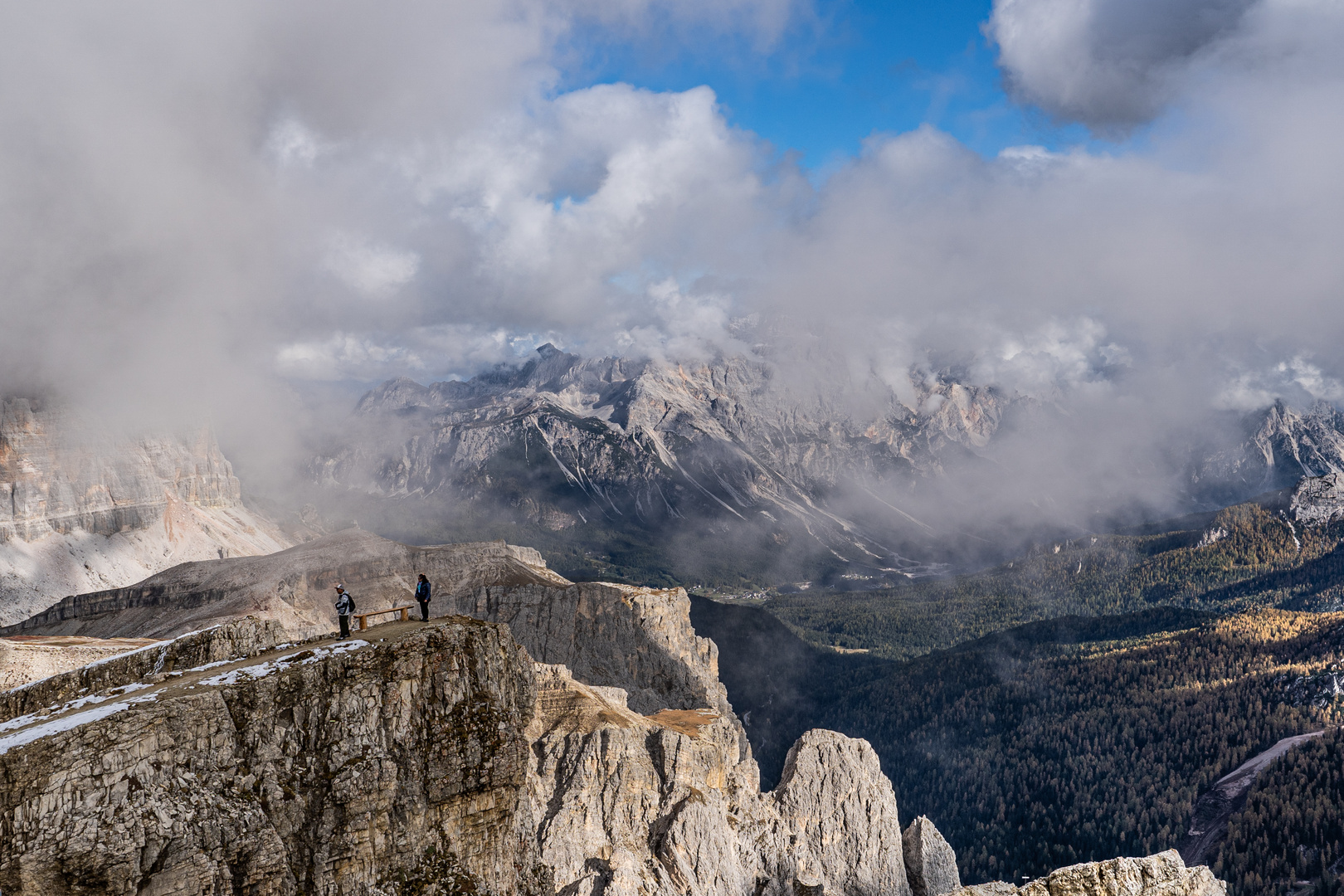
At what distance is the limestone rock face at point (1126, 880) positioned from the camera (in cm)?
2778

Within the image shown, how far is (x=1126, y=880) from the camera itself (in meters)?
27.9

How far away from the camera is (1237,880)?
146m

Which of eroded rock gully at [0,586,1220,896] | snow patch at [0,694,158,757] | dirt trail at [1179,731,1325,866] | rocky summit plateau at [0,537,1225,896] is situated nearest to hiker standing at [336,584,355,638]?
eroded rock gully at [0,586,1220,896]

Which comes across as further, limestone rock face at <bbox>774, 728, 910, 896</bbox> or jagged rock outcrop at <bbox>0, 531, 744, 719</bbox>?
jagged rock outcrop at <bbox>0, 531, 744, 719</bbox>

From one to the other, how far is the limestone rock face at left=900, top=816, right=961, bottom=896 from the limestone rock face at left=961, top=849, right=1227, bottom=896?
234ft

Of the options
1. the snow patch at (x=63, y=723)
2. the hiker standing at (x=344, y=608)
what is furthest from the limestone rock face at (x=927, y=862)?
the snow patch at (x=63, y=723)

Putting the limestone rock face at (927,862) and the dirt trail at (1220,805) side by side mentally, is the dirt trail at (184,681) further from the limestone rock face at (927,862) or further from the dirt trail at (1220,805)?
the dirt trail at (1220,805)

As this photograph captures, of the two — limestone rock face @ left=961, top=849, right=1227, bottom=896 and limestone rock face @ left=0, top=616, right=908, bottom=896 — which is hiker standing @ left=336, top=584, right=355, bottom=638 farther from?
limestone rock face @ left=961, top=849, right=1227, bottom=896

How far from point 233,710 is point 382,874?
6.58m

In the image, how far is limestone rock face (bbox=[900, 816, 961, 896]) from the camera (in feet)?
301

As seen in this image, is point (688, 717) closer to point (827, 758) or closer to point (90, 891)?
point (827, 758)

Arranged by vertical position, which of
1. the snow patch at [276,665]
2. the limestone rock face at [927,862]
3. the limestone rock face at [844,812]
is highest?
the snow patch at [276,665]

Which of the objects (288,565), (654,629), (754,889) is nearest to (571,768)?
(754,889)

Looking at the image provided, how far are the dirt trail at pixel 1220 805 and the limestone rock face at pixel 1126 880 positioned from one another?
166 metres
